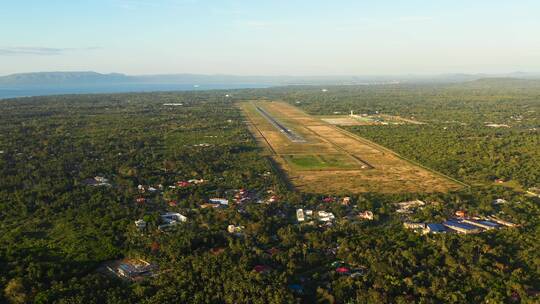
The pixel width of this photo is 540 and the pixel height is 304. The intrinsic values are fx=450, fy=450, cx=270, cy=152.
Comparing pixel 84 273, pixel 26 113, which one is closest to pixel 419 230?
pixel 84 273

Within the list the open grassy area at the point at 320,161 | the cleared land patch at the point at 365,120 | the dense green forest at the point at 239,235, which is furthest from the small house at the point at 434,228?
the cleared land patch at the point at 365,120

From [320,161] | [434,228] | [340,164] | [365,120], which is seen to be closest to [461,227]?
[434,228]

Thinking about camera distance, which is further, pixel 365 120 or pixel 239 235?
pixel 365 120

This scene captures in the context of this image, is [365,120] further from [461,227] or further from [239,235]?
[239,235]

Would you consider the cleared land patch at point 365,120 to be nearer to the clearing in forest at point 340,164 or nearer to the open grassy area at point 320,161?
the clearing in forest at point 340,164

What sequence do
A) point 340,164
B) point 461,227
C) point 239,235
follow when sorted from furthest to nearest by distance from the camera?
point 340,164
point 461,227
point 239,235
